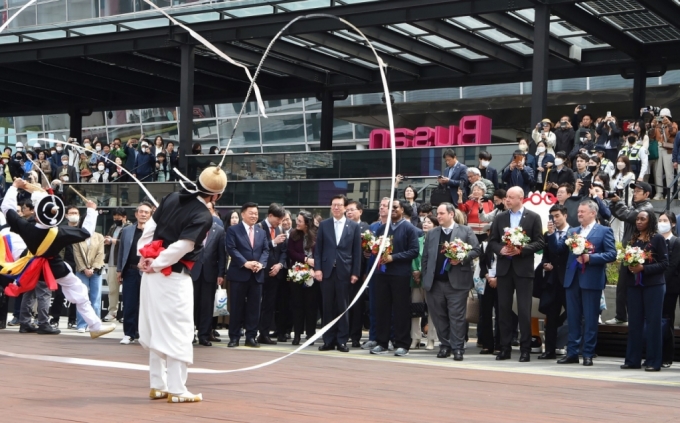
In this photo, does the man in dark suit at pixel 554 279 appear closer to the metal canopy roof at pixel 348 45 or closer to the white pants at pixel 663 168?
the white pants at pixel 663 168

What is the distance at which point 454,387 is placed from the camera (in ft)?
32.7

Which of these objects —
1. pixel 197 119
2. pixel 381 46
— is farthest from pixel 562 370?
pixel 197 119

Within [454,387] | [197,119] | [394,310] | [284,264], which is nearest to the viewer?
[454,387]

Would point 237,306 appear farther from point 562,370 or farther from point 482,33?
point 482,33

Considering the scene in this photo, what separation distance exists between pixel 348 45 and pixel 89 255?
42.0 feet

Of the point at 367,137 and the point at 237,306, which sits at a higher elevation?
the point at 367,137

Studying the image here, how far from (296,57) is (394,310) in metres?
16.8

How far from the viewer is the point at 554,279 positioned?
13578mm

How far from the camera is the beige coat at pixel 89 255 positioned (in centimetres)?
1784

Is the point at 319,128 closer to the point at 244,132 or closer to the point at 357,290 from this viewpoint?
the point at 244,132

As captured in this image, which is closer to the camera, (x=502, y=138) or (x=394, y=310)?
(x=394, y=310)

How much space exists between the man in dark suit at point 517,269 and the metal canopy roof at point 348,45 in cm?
1106

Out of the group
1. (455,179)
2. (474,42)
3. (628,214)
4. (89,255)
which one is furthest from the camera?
(474,42)

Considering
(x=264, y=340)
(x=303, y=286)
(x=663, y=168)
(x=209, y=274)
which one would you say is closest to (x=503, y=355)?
(x=303, y=286)
